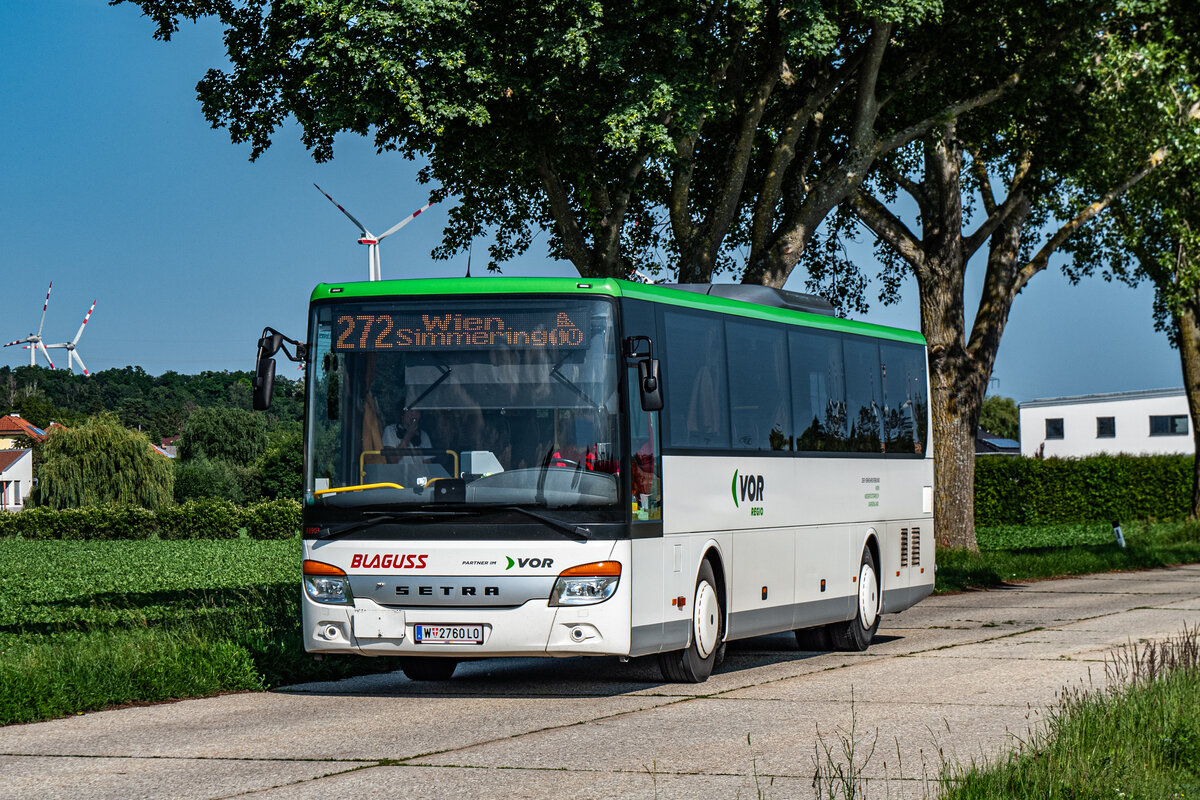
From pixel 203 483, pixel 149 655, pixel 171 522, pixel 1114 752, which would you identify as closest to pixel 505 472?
pixel 149 655

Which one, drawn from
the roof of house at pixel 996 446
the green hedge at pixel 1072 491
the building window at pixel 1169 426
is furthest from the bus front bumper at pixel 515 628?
the roof of house at pixel 996 446

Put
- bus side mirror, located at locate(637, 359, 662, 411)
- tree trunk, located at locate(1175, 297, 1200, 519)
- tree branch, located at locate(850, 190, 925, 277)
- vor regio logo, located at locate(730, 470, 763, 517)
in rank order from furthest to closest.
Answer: tree trunk, located at locate(1175, 297, 1200, 519) → tree branch, located at locate(850, 190, 925, 277) → vor regio logo, located at locate(730, 470, 763, 517) → bus side mirror, located at locate(637, 359, 662, 411)

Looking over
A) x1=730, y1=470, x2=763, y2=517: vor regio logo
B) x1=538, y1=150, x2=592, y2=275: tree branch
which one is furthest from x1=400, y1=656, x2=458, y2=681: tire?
x1=538, y1=150, x2=592, y2=275: tree branch

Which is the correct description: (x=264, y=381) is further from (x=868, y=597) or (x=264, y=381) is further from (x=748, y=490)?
(x=868, y=597)

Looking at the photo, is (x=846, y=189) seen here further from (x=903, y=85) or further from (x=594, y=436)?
(x=594, y=436)

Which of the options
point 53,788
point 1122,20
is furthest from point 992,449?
point 53,788

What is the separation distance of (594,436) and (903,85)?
478 inches

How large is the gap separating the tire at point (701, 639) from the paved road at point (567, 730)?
0.17m

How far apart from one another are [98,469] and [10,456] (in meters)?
45.0

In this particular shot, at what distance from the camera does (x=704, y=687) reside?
12.5m

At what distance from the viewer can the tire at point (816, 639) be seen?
16297 millimetres

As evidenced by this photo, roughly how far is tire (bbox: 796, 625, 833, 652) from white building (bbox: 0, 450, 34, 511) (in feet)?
395

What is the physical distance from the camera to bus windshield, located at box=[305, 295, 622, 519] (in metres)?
11.6

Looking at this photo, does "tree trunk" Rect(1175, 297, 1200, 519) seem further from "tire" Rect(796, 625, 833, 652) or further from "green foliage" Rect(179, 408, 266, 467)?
"green foliage" Rect(179, 408, 266, 467)
